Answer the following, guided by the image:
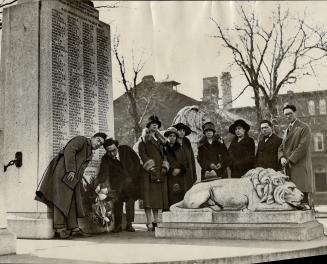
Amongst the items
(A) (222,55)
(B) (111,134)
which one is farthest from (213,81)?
(B) (111,134)

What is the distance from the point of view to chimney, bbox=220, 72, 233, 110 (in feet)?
37.2

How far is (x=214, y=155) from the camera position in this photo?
28.5ft

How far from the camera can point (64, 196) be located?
768cm

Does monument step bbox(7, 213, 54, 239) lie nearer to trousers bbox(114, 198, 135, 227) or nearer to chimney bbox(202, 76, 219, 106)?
trousers bbox(114, 198, 135, 227)

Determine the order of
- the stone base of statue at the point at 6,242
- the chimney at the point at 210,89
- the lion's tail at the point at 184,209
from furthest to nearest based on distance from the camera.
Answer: the chimney at the point at 210,89
the lion's tail at the point at 184,209
the stone base of statue at the point at 6,242

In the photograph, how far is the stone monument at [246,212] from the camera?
20.9 ft

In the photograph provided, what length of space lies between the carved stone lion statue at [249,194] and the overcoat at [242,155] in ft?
4.59

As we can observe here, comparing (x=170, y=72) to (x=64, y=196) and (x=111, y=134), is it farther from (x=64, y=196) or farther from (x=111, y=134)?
(x=64, y=196)

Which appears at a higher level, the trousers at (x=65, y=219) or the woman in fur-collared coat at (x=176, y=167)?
the woman in fur-collared coat at (x=176, y=167)

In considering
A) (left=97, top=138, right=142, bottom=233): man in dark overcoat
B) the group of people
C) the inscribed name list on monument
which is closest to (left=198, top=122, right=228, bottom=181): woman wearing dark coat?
the group of people

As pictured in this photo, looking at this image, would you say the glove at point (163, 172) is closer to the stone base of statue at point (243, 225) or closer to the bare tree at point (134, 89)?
the stone base of statue at point (243, 225)

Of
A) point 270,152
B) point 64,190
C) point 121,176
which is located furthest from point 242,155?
point 64,190

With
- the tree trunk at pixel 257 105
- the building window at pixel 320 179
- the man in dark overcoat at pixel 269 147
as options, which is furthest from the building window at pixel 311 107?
the tree trunk at pixel 257 105

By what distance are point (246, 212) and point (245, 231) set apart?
265 mm
